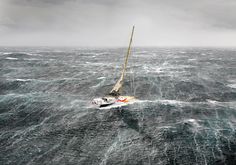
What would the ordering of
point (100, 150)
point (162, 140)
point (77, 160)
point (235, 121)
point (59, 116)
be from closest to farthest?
point (77, 160) → point (100, 150) → point (162, 140) → point (235, 121) → point (59, 116)

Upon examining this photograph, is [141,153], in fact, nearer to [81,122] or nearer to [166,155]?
[166,155]

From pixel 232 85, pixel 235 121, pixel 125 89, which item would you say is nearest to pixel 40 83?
pixel 125 89

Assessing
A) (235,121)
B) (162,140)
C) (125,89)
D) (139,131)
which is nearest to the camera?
(162,140)

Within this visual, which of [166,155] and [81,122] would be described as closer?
[166,155]

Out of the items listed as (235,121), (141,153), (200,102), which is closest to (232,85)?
(200,102)

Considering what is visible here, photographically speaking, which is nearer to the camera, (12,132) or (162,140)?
(162,140)

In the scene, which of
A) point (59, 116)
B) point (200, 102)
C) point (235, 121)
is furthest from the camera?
point (200, 102)

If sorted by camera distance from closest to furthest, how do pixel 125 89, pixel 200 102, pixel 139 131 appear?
pixel 139 131
pixel 200 102
pixel 125 89

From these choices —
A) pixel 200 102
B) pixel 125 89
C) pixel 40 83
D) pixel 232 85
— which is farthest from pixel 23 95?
pixel 232 85

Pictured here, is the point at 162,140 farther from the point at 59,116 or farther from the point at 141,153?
the point at 59,116

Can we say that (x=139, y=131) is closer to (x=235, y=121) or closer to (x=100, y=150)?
(x=100, y=150)
